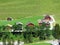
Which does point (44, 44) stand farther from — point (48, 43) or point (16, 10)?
point (16, 10)

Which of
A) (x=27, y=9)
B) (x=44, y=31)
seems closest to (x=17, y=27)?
(x=44, y=31)

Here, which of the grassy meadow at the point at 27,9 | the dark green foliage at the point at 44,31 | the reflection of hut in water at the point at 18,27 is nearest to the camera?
the dark green foliage at the point at 44,31

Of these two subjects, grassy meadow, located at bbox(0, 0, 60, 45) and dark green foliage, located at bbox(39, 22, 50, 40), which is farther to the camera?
grassy meadow, located at bbox(0, 0, 60, 45)

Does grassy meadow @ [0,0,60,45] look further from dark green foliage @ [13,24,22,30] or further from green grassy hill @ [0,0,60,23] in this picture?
dark green foliage @ [13,24,22,30]

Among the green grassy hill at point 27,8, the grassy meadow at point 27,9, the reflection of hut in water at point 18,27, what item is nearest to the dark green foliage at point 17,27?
the reflection of hut in water at point 18,27

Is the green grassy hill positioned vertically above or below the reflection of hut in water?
above

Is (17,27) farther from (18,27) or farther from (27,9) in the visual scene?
(27,9)

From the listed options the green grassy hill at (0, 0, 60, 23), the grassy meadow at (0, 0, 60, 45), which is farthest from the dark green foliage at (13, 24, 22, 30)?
the green grassy hill at (0, 0, 60, 23)

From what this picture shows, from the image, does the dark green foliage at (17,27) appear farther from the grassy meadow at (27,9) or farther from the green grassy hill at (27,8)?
the green grassy hill at (27,8)
